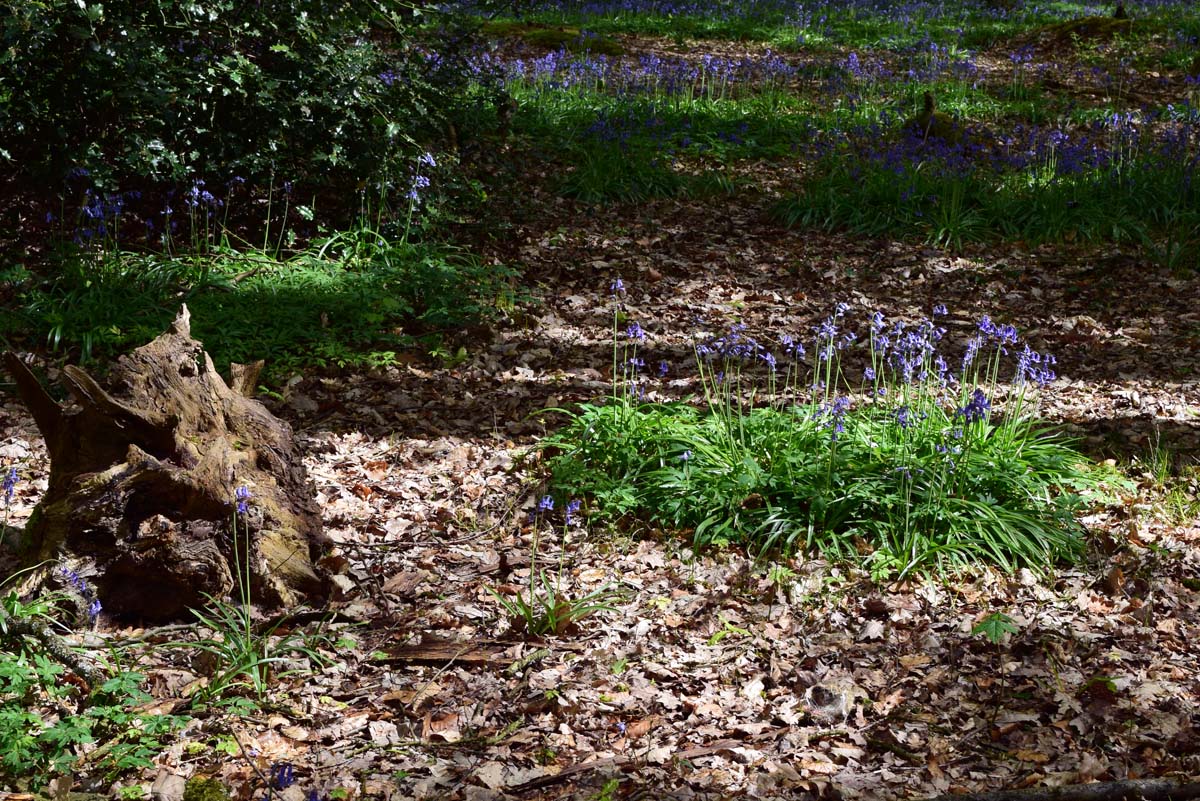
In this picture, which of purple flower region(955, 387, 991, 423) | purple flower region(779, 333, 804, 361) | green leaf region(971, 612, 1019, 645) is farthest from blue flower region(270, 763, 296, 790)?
purple flower region(955, 387, 991, 423)

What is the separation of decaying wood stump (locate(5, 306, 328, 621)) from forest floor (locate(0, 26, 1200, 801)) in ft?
0.79

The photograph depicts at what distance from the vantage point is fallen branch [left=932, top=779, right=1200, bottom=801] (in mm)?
2502

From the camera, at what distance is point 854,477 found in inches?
167

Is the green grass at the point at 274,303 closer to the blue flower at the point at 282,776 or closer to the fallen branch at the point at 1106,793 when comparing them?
the blue flower at the point at 282,776

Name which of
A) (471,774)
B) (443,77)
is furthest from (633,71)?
(471,774)

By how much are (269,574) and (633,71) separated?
10.2 metres

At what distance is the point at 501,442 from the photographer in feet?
17.2

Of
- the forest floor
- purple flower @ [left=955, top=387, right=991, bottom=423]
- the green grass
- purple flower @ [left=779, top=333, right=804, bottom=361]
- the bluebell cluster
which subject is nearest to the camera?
the forest floor

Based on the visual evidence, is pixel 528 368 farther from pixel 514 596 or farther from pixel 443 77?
pixel 443 77

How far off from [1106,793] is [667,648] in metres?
1.46

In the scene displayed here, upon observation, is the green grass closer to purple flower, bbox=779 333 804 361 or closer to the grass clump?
the grass clump

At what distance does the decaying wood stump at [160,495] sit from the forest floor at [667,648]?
0.24 metres

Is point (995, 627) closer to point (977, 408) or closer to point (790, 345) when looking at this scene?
point (977, 408)

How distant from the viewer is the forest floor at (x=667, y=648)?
9.51 ft
